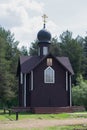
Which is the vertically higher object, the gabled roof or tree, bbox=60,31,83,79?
tree, bbox=60,31,83,79

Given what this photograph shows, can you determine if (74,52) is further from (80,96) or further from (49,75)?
(49,75)

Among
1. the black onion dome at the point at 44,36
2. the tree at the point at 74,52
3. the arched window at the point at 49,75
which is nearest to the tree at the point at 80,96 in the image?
the arched window at the point at 49,75

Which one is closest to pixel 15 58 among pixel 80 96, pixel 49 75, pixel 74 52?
pixel 74 52

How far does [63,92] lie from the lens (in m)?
47.3

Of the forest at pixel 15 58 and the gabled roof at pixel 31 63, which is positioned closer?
the gabled roof at pixel 31 63

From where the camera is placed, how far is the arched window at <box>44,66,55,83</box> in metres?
47.0

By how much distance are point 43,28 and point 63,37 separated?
35672mm

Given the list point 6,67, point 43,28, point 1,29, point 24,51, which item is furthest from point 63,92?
point 24,51

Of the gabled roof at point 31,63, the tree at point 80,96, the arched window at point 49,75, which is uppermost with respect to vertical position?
the gabled roof at point 31,63

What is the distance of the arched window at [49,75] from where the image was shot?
47.0 meters

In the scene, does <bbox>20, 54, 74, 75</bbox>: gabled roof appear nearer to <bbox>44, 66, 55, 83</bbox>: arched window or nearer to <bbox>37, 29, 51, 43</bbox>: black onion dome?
<bbox>44, 66, 55, 83</bbox>: arched window

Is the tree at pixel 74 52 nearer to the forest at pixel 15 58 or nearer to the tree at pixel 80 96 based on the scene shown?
the forest at pixel 15 58

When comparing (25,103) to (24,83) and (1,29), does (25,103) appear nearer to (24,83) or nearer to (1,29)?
(24,83)

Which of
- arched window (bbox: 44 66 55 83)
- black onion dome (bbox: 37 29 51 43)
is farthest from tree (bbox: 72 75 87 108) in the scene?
black onion dome (bbox: 37 29 51 43)
